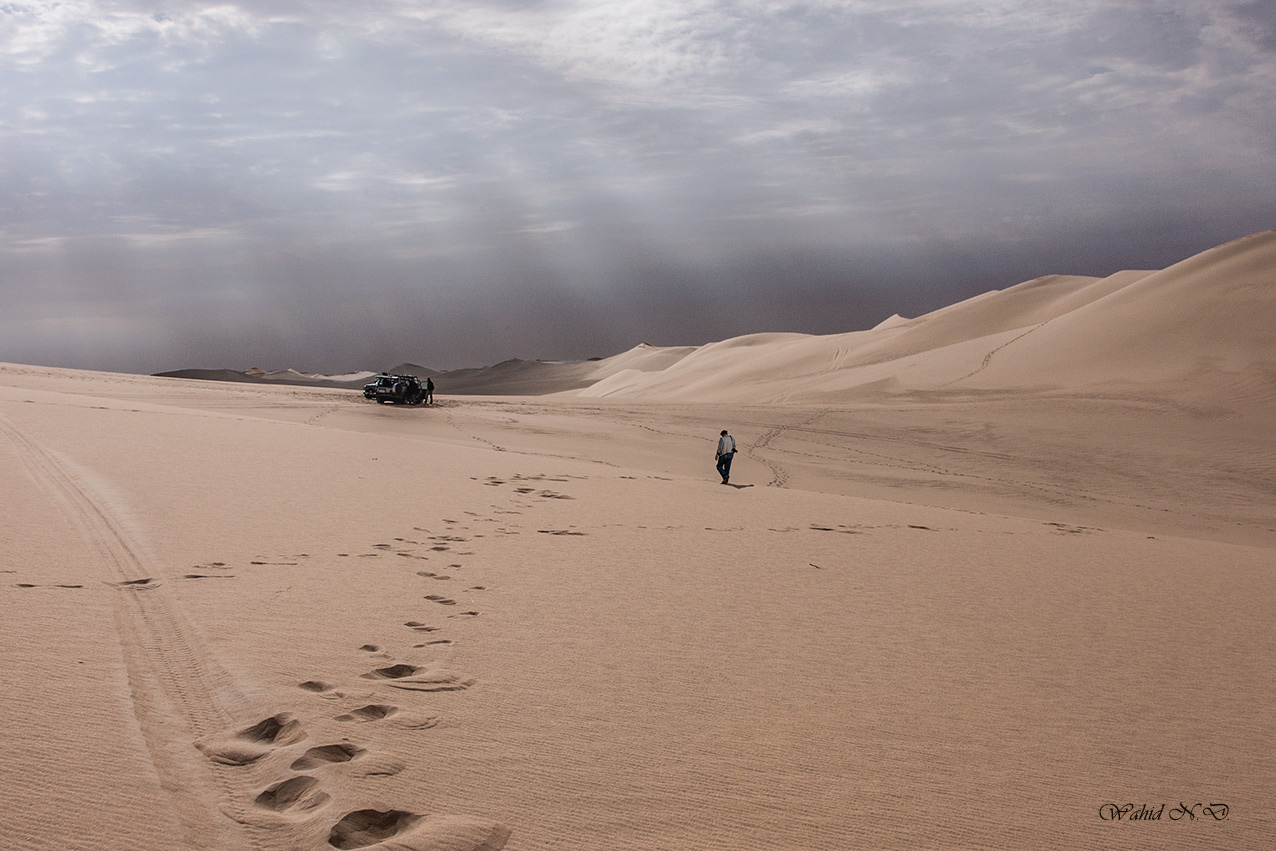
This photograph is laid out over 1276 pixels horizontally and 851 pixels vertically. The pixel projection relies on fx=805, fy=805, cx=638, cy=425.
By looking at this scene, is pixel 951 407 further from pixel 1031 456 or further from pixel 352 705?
pixel 352 705

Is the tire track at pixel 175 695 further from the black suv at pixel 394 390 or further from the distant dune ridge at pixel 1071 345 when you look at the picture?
the distant dune ridge at pixel 1071 345

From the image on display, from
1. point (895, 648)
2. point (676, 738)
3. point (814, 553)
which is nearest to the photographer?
point (676, 738)

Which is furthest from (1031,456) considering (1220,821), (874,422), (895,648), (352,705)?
(352,705)

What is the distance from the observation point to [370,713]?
3.65 metres

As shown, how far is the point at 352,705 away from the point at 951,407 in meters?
26.7

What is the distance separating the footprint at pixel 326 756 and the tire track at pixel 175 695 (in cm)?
24

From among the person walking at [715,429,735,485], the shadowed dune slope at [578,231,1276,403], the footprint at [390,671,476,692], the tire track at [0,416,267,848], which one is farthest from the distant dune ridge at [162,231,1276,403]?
the tire track at [0,416,267,848]

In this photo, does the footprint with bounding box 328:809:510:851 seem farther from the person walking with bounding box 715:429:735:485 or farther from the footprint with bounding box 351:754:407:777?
the person walking with bounding box 715:429:735:485

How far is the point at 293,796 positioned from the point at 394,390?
29122 mm

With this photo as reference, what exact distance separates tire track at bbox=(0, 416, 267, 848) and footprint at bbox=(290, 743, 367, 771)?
0.24m

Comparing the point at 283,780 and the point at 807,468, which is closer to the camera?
the point at 283,780

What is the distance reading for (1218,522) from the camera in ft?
49.9

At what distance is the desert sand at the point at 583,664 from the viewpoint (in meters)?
2.99

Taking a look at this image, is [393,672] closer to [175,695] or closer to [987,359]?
[175,695]
